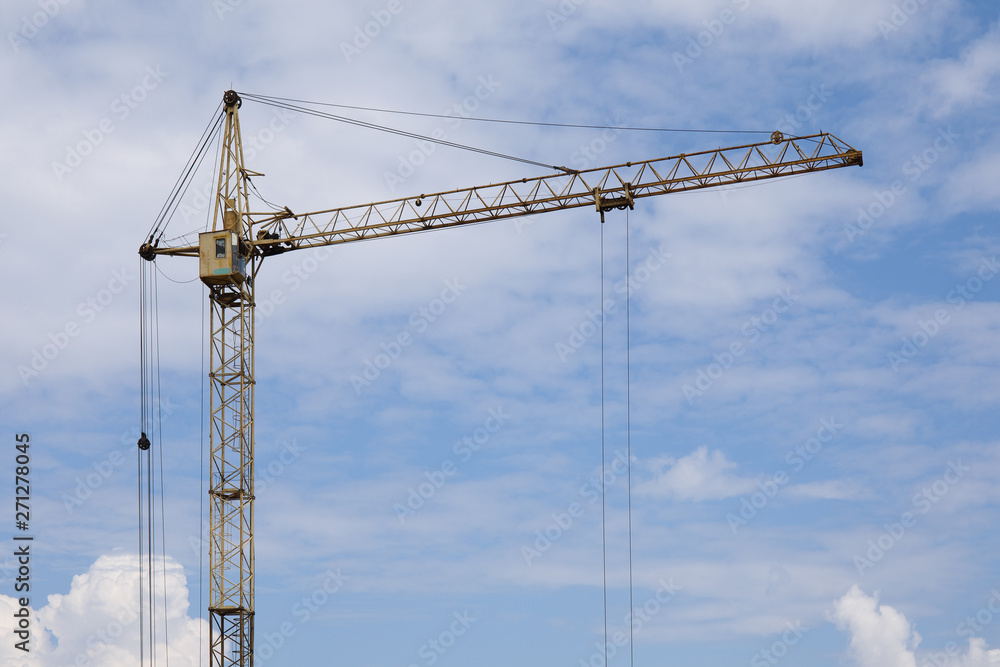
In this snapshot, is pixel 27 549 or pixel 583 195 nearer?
pixel 27 549

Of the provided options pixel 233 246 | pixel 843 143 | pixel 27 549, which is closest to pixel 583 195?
pixel 843 143

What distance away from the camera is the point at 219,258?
81938 mm

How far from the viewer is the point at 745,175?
264 ft

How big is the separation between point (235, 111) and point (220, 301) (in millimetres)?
12788

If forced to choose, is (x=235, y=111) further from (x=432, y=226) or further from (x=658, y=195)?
(x=658, y=195)

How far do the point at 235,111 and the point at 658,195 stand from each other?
1090 inches

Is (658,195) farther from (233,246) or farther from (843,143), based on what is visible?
(233,246)

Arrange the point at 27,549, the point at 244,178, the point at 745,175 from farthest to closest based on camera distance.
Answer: the point at 244,178, the point at 745,175, the point at 27,549

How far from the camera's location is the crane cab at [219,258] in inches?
3214

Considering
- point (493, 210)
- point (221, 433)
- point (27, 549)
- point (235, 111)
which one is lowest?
point (27, 549)

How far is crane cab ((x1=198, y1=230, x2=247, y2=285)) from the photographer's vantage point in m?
81.6

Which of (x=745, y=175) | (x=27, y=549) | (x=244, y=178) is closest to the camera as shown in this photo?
(x=27, y=549)

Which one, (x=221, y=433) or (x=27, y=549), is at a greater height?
(x=221, y=433)

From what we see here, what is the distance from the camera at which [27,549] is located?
65062 millimetres
